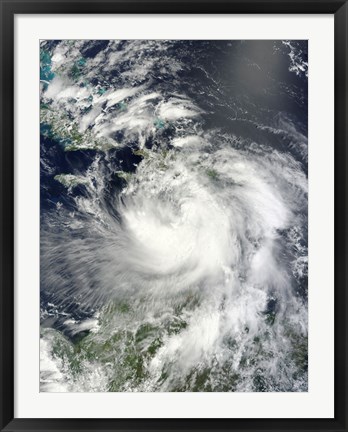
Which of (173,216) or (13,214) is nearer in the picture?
(13,214)

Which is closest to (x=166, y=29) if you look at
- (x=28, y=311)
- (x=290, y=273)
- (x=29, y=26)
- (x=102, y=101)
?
(x=102, y=101)

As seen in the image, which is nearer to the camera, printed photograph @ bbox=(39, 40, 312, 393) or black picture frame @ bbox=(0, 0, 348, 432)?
black picture frame @ bbox=(0, 0, 348, 432)

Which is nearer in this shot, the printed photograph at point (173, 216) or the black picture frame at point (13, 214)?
the black picture frame at point (13, 214)
